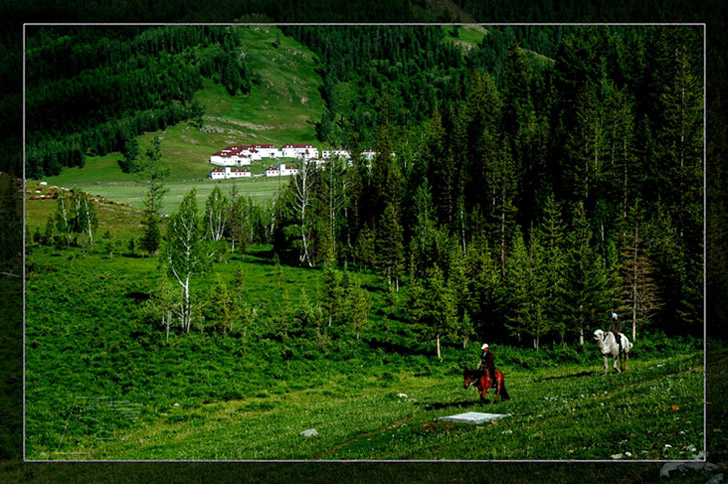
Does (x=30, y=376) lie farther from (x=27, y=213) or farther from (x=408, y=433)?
(x=408, y=433)

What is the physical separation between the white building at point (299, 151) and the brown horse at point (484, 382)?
7.46m

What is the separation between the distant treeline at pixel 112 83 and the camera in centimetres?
1747

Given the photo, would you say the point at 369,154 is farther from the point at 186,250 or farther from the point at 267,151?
the point at 186,250

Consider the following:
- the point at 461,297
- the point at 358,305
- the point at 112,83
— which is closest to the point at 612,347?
the point at 461,297

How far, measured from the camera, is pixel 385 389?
683 inches

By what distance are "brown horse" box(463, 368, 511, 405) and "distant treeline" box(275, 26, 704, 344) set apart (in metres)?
1.49

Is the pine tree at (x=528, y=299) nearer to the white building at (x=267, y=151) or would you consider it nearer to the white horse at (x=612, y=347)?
the white horse at (x=612, y=347)

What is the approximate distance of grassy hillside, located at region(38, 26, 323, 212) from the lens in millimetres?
17281

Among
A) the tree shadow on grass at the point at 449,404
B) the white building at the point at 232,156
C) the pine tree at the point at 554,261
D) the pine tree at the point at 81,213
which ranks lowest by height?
the tree shadow on grass at the point at 449,404

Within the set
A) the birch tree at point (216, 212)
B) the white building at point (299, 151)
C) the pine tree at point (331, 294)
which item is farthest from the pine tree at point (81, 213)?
the pine tree at point (331, 294)

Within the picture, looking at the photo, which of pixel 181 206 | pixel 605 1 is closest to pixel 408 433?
pixel 181 206

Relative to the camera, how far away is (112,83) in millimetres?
18328

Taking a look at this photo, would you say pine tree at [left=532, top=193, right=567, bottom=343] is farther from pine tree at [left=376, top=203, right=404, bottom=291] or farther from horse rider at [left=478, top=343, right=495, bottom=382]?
pine tree at [left=376, top=203, right=404, bottom=291]

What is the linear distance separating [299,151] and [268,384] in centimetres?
667
